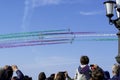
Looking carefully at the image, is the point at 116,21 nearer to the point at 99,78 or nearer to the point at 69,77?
the point at 69,77

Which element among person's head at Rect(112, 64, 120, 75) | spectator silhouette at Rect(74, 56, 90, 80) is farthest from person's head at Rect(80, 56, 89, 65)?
person's head at Rect(112, 64, 120, 75)

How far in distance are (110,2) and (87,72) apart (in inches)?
192

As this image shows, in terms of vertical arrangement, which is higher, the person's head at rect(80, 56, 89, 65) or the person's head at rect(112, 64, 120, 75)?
the person's head at rect(80, 56, 89, 65)

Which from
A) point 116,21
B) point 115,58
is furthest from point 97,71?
point 116,21

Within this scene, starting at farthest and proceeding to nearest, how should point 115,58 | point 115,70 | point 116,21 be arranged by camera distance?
point 116,21 < point 115,58 < point 115,70

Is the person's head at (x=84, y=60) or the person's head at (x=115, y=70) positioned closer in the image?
the person's head at (x=115, y=70)

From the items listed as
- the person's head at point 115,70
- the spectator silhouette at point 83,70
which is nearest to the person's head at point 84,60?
the spectator silhouette at point 83,70

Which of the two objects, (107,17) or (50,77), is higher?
(107,17)

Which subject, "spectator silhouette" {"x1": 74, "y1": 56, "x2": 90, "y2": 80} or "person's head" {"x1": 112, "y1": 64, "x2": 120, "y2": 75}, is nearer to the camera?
"person's head" {"x1": 112, "y1": 64, "x2": 120, "y2": 75}

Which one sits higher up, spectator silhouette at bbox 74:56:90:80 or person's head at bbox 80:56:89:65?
person's head at bbox 80:56:89:65

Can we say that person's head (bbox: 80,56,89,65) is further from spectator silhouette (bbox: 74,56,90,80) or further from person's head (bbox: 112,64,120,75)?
person's head (bbox: 112,64,120,75)

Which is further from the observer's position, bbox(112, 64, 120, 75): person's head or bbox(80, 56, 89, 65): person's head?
bbox(80, 56, 89, 65): person's head

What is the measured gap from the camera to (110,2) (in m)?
14.9

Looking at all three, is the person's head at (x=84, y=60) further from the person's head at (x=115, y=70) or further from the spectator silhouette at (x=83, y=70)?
the person's head at (x=115, y=70)
